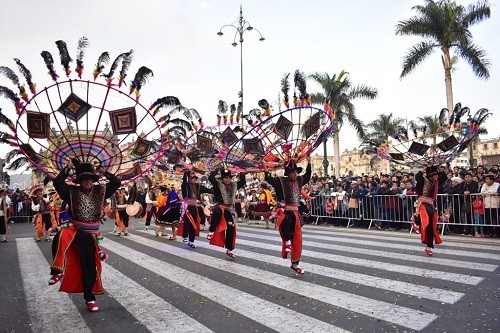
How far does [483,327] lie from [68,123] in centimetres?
549

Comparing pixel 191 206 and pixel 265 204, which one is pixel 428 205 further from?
pixel 265 204

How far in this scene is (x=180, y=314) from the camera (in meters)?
5.00

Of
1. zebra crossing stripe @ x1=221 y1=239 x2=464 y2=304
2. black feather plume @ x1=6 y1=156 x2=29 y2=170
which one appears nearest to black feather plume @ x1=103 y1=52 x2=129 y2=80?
black feather plume @ x1=6 y1=156 x2=29 y2=170

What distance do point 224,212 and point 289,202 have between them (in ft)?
6.93

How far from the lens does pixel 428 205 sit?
864 centimetres

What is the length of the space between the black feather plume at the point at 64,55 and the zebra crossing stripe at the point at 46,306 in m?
3.07

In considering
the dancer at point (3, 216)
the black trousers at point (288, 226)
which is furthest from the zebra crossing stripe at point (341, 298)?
the dancer at point (3, 216)

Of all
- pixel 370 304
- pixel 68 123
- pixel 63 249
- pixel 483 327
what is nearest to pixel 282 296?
pixel 370 304

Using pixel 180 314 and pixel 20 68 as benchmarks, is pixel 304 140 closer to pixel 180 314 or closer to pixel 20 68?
pixel 180 314

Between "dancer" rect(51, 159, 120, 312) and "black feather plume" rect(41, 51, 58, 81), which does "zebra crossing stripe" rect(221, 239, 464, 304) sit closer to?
"dancer" rect(51, 159, 120, 312)

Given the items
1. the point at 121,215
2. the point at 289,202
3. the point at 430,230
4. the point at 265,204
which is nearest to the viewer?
the point at 289,202

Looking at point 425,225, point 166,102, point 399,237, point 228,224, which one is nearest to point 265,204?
point 399,237

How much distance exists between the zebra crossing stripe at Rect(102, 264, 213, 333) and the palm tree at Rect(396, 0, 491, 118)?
1765 cm

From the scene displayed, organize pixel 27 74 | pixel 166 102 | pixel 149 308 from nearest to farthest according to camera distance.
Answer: pixel 149 308 < pixel 27 74 < pixel 166 102
